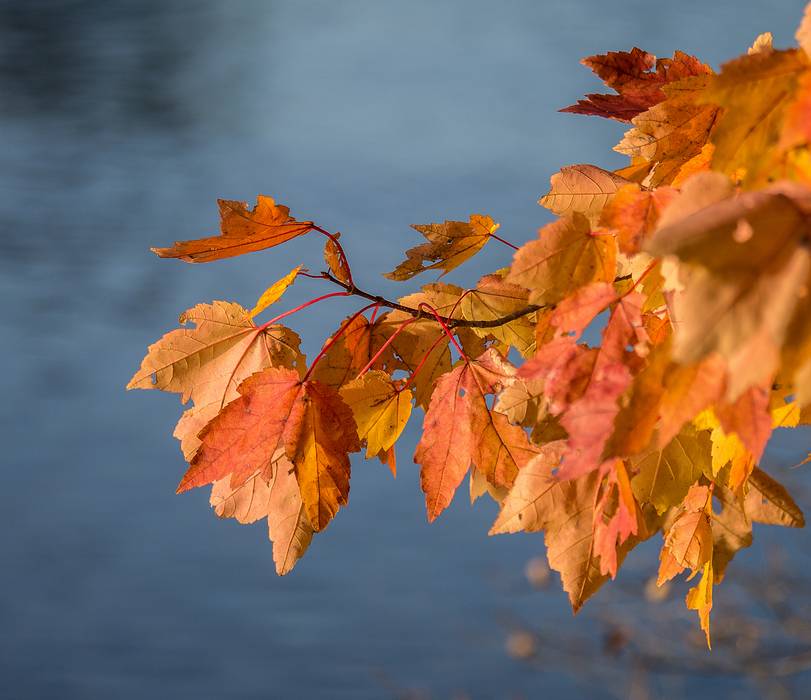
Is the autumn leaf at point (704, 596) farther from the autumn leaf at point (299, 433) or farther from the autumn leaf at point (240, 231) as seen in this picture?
the autumn leaf at point (240, 231)

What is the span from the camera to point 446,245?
0.80 m

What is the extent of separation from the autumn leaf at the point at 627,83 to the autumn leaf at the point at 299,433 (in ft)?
1.09

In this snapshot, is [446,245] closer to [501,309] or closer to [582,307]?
[501,309]

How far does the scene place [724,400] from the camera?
0.42 metres

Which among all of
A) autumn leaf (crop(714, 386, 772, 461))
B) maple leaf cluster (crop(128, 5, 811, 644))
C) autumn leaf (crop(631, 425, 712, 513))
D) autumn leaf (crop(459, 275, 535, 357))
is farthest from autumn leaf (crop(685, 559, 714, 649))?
autumn leaf (crop(714, 386, 772, 461))

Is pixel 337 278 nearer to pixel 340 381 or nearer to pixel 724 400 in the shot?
pixel 340 381

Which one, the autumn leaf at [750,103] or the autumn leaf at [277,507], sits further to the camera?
the autumn leaf at [277,507]

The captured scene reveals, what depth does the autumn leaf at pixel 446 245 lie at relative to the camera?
2.57ft

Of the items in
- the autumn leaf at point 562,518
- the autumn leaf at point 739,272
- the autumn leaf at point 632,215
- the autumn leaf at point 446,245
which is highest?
the autumn leaf at point 739,272

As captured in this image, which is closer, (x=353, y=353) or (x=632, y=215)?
(x=632, y=215)

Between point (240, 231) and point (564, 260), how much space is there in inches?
10.7

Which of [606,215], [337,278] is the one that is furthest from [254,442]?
[606,215]

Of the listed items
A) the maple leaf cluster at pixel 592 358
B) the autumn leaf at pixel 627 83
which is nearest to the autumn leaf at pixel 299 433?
the maple leaf cluster at pixel 592 358

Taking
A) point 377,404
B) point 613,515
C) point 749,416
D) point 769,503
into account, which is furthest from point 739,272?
point 769,503
